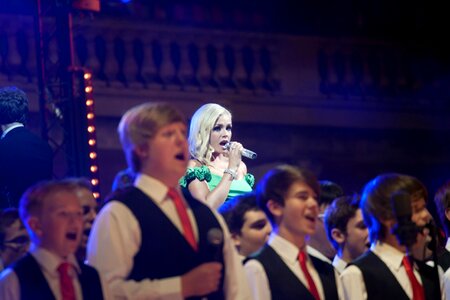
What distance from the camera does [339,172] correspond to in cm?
1209

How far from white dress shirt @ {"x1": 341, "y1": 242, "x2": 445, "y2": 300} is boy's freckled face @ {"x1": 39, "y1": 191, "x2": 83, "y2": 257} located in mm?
1209

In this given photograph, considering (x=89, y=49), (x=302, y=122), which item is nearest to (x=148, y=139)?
(x=89, y=49)

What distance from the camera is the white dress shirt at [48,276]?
12.8 ft

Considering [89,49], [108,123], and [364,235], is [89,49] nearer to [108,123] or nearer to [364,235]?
[108,123]

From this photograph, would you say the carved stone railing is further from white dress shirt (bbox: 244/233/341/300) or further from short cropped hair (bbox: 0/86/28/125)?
white dress shirt (bbox: 244/233/341/300)

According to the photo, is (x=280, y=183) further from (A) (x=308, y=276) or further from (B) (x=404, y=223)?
(B) (x=404, y=223)

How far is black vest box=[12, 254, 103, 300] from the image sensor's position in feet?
12.8

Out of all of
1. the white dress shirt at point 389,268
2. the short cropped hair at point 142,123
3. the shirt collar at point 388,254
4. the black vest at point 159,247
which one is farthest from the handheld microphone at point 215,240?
the shirt collar at point 388,254

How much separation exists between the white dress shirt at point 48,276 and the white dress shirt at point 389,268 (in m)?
1.14

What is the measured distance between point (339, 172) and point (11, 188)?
A: 6.41 metres

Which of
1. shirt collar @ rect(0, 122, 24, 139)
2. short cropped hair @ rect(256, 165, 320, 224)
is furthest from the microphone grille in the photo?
shirt collar @ rect(0, 122, 24, 139)

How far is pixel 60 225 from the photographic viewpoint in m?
4.02

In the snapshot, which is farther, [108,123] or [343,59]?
[343,59]

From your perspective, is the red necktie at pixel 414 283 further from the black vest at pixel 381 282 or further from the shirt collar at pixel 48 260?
the shirt collar at pixel 48 260
